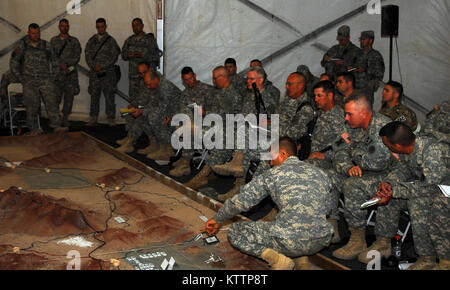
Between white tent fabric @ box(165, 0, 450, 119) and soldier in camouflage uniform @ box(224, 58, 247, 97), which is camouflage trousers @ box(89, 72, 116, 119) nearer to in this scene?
white tent fabric @ box(165, 0, 450, 119)

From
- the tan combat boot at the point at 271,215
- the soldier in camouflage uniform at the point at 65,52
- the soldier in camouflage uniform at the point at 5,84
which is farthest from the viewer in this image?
the soldier in camouflage uniform at the point at 65,52

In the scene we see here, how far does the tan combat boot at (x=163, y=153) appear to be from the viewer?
679 centimetres

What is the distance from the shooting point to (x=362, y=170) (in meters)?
4.25

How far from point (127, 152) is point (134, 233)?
309 cm

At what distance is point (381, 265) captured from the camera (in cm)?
378

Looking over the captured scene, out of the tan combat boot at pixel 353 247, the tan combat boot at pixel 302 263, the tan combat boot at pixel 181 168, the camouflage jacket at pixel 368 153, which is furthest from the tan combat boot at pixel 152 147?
the tan combat boot at pixel 302 263

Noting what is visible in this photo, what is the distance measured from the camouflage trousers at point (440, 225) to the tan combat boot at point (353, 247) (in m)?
0.61

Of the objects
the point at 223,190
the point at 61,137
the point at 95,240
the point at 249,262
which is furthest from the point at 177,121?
the point at 249,262

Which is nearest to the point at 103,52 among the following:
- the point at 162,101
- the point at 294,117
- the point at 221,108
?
the point at 162,101

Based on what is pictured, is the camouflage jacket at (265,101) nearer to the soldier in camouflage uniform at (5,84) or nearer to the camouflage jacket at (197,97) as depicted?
the camouflage jacket at (197,97)

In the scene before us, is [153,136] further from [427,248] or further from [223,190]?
[427,248]

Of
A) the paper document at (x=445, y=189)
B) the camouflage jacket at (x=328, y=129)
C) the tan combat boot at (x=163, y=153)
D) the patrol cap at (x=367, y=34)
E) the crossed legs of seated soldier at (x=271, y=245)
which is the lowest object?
the crossed legs of seated soldier at (x=271, y=245)

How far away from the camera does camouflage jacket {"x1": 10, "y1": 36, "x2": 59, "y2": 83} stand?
25.7ft

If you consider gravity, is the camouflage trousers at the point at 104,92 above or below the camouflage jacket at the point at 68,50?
below
